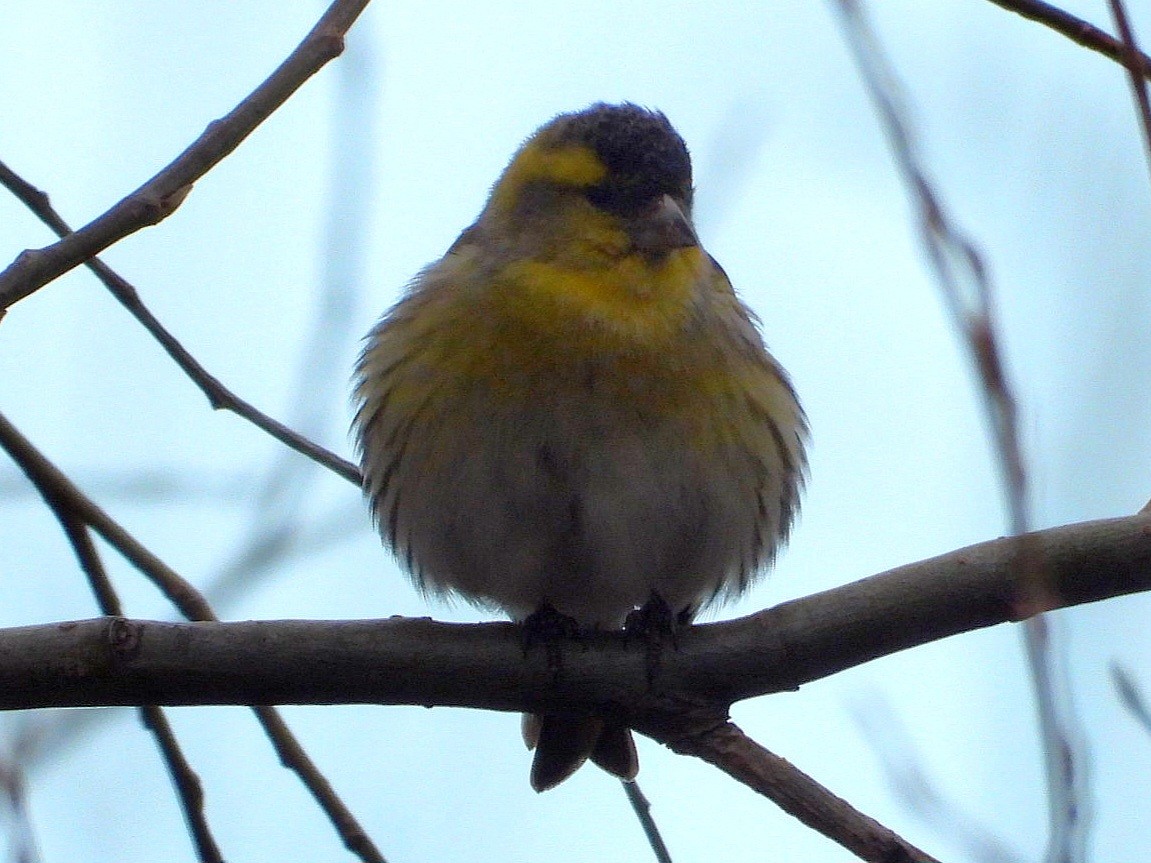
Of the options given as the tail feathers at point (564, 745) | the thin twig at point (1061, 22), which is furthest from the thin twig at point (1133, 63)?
the tail feathers at point (564, 745)

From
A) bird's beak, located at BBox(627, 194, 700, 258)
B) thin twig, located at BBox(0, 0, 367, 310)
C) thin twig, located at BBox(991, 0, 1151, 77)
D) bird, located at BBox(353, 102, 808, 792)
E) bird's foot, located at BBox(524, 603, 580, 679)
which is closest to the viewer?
thin twig, located at BBox(991, 0, 1151, 77)

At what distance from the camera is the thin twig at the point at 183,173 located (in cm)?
323

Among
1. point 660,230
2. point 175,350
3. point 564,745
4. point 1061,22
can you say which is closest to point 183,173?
point 175,350

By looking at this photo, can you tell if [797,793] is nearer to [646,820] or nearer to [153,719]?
[646,820]

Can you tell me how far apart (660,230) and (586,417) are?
2.89ft

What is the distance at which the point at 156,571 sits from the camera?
4.52m

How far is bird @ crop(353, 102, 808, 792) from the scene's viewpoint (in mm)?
5035

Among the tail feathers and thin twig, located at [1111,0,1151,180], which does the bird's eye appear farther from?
thin twig, located at [1111,0,1151,180]

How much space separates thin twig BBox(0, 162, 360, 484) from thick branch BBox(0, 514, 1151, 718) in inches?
33.2

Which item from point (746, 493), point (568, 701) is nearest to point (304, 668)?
point (568, 701)

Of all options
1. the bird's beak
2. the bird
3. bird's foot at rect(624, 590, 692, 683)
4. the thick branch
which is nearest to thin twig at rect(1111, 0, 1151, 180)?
the thick branch

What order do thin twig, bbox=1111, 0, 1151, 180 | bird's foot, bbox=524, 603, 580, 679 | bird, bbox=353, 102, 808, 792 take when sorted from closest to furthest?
thin twig, bbox=1111, 0, 1151, 180 < bird's foot, bbox=524, 603, 580, 679 < bird, bbox=353, 102, 808, 792

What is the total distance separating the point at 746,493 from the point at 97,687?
2367mm

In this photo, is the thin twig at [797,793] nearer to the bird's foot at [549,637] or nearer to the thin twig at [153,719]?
the bird's foot at [549,637]
